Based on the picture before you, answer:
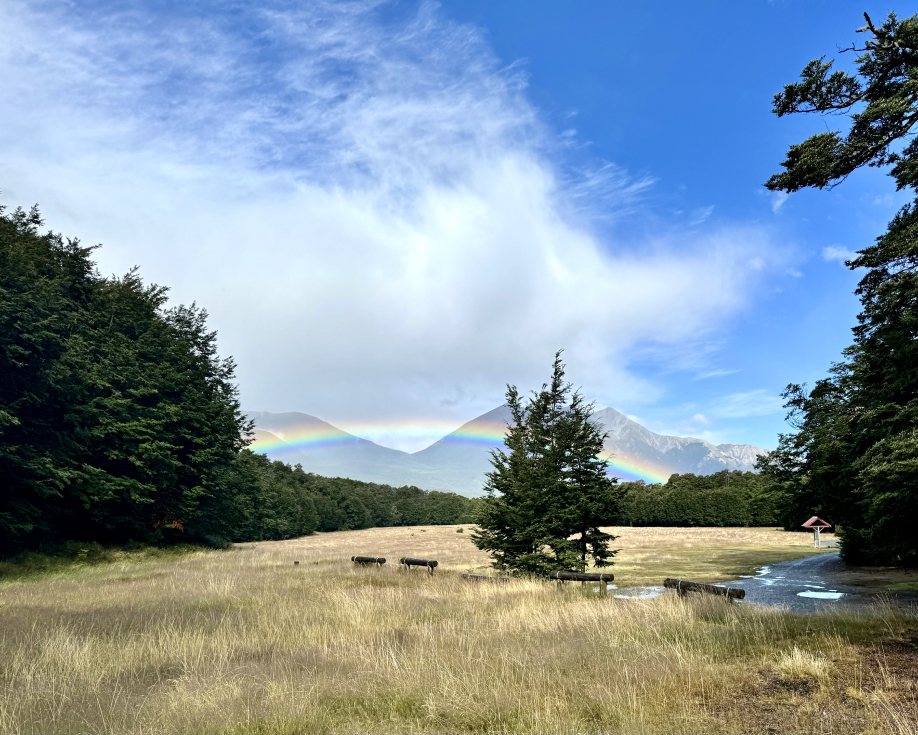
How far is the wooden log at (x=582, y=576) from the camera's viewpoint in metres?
14.2

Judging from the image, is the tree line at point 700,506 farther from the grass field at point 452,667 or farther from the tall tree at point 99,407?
the grass field at point 452,667

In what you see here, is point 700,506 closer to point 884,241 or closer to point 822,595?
point 822,595

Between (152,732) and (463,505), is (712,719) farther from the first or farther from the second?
(463,505)

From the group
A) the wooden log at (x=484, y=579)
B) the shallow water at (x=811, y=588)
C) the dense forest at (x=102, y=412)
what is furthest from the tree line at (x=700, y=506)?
the wooden log at (x=484, y=579)

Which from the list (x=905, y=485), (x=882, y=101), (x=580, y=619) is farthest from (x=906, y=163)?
(x=580, y=619)

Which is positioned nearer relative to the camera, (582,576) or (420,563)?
(582,576)

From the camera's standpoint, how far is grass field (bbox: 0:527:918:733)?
5.44 meters

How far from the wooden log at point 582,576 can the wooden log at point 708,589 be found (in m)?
1.55

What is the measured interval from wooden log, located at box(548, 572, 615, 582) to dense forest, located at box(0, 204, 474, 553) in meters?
20.2

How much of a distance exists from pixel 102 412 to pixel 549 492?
25012 millimetres

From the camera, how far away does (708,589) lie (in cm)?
1193

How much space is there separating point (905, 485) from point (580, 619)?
570 centimetres

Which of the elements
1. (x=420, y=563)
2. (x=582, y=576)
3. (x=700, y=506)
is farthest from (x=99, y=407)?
(x=700, y=506)

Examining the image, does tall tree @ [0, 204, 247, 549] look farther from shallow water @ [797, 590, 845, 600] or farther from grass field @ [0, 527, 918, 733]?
shallow water @ [797, 590, 845, 600]
